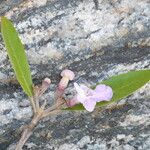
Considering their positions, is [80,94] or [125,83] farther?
[125,83]

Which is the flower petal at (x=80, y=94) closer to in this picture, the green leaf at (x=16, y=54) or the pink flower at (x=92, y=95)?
the pink flower at (x=92, y=95)

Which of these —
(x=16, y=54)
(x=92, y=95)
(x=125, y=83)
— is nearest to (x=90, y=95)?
(x=92, y=95)

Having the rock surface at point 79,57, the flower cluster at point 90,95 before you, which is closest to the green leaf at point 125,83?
the flower cluster at point 90,95

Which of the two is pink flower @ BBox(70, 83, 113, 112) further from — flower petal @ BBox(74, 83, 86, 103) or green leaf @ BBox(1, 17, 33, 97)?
green leaf @ BBox(1, 17, 33, 97)

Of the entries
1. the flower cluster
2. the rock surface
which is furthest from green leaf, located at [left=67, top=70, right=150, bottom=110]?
the rock surface

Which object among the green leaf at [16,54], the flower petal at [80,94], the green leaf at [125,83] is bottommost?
the green leaf at [125,83]

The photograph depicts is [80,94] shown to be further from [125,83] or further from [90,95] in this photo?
[125,83]
